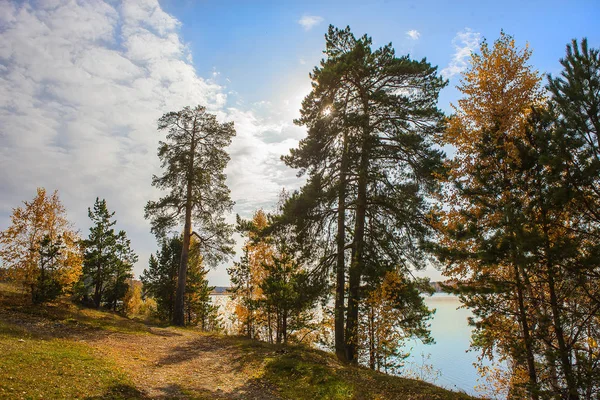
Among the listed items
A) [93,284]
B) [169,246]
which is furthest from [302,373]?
[93,284]

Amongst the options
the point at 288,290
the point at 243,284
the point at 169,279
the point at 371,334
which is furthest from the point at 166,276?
the point at 371,334

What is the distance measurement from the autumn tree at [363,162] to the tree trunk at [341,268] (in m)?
0.04

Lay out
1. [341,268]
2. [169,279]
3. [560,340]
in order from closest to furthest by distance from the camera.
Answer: [560,340], [341,268], [169,279]

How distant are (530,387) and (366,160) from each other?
959 centimetres

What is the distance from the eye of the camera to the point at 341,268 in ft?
46.6

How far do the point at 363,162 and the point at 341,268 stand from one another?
4.85m

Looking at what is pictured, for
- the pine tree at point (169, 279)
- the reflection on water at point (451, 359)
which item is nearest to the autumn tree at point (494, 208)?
the reflection on water at point (451, 359)

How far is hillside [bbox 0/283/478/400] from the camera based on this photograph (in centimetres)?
739

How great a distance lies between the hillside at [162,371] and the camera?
7.39 meters

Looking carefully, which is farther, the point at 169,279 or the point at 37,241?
the point at 169,279

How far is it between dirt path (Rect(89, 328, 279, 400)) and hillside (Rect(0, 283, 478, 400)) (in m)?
0.03

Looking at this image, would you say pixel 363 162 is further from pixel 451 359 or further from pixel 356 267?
pixel 451 359

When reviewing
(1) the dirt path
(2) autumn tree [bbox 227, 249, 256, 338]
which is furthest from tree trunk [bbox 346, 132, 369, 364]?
(2) autumn tree [bbox 227, 249, 256, 338]

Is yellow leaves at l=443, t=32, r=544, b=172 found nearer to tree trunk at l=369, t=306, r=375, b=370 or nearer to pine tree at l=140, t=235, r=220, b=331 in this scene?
tree trunk at l=369, t=306, r=375, b=370
